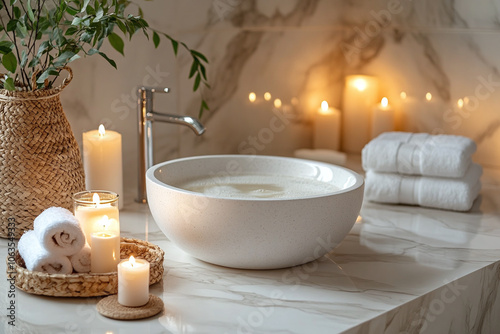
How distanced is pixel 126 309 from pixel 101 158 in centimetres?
56

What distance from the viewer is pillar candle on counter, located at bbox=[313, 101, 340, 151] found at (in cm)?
208

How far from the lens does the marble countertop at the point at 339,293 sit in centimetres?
97

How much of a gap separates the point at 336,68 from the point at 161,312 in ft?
4.31

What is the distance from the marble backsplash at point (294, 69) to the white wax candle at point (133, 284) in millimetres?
695

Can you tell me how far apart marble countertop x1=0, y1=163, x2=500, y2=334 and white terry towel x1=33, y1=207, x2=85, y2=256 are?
8 centimetres

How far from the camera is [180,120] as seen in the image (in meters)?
1.51

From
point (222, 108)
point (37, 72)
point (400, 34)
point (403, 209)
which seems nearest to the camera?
point (37, 72)

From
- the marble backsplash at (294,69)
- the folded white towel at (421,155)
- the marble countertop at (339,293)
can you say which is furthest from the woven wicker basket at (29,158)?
the folded white towel at (421,155)

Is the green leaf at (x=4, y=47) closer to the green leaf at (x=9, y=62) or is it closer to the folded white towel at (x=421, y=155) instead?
the green leaf at (x=9, y=62)

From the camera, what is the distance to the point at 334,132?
6.87ft

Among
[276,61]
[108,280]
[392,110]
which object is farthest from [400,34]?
[108,280]

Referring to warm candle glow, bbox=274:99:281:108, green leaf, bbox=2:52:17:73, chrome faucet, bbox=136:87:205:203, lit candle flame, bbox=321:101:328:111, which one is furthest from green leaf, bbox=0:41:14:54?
lit candle flame, bbox=321:101:328:111

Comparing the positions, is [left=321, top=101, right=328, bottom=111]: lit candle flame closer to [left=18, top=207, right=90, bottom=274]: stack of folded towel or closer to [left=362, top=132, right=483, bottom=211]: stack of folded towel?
[left=362, top=132, right=483, bottom=211]: stack of folded towel

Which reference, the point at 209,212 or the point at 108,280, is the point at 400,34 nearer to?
the point at 209,212
